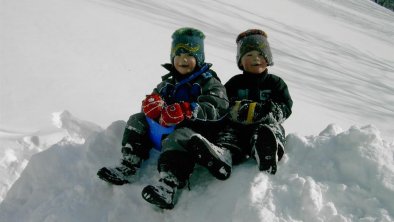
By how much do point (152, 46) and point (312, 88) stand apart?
2169mm

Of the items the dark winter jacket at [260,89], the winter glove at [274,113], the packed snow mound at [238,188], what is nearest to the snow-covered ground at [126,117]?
the packed snow mound at [238,188]

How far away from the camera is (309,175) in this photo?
205cm

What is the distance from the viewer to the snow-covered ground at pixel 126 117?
1.94 meters

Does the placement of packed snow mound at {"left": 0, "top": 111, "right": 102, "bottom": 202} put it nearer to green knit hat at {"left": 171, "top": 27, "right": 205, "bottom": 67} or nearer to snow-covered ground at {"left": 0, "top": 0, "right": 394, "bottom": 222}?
snow-covered ground at {"left": 0, "top": 0, "right": 394, "bottom": 222}

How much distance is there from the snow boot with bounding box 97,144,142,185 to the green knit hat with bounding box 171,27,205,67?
65cm

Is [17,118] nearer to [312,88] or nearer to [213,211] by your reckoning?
[213,211]

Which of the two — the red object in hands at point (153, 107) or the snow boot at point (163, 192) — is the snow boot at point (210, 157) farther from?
the red object in hands at point (153, 107)

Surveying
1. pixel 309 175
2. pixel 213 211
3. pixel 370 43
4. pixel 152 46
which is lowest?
pixel 370 43

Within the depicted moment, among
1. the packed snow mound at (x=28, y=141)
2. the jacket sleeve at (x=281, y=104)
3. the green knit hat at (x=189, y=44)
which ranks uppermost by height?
the green knit hat at (x=189, y=44)

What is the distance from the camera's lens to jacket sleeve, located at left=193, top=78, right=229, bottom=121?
7.29 feet

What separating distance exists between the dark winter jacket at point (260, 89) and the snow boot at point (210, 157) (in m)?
0.52

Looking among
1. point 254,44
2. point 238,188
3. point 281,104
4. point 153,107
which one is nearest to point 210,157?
point 238,188

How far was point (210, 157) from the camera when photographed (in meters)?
2.01

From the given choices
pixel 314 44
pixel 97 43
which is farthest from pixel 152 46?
pixel 314 44
